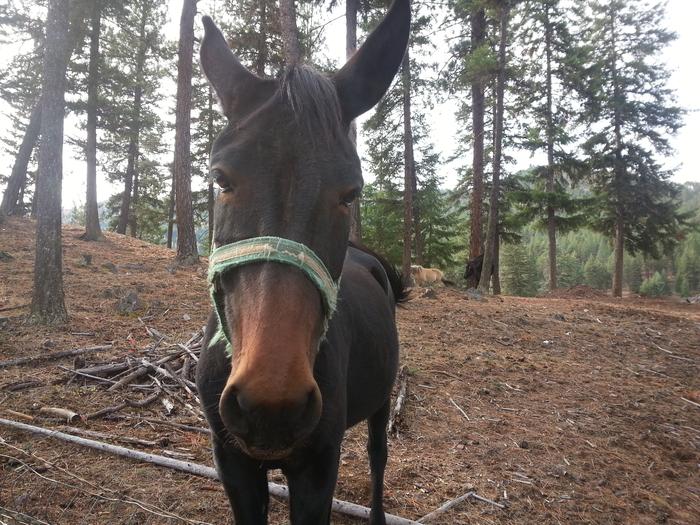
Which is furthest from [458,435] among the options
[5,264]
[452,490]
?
[5,264]

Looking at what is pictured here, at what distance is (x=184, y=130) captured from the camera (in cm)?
1201

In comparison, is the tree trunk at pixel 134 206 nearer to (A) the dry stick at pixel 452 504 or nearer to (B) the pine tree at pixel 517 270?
(A) the dry stick at pixel 452 504

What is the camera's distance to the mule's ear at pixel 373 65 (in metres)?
1.88

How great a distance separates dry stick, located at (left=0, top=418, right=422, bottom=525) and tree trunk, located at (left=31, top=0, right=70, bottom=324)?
3.68m

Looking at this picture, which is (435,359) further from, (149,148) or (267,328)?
(149,148)

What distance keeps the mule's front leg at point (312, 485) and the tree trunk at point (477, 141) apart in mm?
14965

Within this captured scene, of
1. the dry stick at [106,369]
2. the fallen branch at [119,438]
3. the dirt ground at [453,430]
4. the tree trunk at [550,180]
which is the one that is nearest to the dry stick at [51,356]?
the dirt ground at [453,430]

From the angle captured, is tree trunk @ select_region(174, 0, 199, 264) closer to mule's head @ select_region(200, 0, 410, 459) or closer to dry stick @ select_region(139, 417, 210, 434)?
dry stick @ select_region(139, 417, 210, 434)

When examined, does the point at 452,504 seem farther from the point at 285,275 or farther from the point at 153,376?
the point at 153,376

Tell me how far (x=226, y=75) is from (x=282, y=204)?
91cm

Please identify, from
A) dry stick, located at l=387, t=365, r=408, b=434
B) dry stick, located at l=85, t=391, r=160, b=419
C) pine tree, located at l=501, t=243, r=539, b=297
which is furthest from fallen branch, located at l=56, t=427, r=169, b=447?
pine tree, located at l=501, t=243, r=539, b=297

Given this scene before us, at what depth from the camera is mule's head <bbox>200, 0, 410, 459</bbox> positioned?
1.11 meters

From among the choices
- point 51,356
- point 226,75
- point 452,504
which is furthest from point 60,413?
point 226,75

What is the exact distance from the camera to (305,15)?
12.2 m
